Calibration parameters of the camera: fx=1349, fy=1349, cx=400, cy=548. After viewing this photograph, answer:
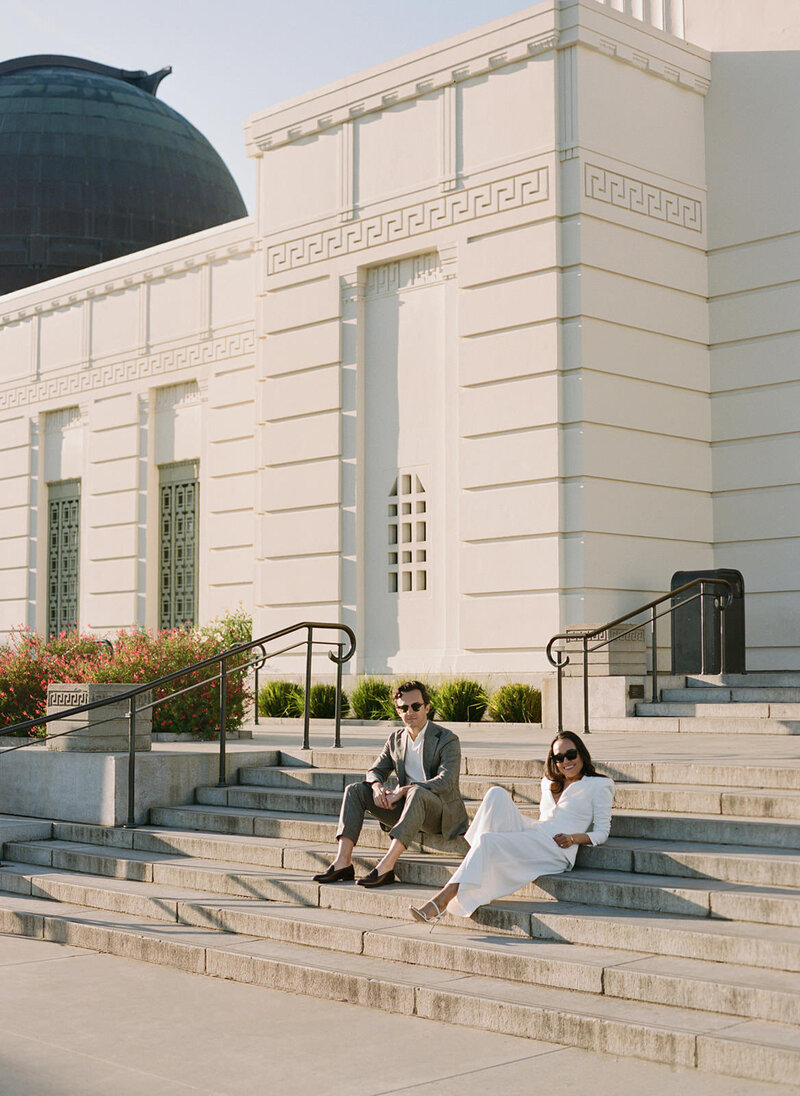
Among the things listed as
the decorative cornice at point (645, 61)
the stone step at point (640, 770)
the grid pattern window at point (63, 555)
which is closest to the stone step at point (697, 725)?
the stone step at point (640, 770)

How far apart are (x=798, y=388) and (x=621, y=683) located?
5244mm

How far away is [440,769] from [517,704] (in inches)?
289

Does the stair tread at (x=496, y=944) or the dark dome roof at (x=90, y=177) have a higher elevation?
the dark dome roof at (x=90, y=177)

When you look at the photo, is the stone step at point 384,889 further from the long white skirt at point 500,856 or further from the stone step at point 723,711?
the stone step at point 723,711

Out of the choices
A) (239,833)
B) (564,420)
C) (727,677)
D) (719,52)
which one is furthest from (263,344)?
(239,833)

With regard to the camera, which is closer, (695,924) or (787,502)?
(695,924)

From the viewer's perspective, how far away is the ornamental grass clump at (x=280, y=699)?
1886 cm

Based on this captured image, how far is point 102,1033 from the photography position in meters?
6.56

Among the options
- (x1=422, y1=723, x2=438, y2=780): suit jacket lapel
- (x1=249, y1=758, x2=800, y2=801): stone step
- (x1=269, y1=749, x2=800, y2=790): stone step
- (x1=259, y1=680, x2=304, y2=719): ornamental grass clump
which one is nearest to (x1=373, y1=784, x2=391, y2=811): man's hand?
(x1=422, y1=723, x2=438, y2=780): suit jacket lapel

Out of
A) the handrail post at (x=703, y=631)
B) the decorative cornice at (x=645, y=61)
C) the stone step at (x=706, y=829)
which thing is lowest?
the stone step at (x=706, y=829)

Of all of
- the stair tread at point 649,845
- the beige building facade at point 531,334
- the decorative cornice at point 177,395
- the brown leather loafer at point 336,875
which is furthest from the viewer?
the decorative cornice at point 177,395

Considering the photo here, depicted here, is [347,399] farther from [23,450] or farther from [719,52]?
[23,450]

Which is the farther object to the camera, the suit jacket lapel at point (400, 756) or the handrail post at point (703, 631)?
the handrail post at point (703, 631)

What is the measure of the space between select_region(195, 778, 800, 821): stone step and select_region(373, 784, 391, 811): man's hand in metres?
0.97
